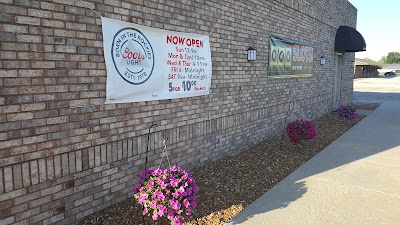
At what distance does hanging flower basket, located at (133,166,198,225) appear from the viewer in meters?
3.27

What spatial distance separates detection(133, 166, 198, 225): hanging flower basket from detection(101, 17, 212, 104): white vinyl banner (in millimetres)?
1236

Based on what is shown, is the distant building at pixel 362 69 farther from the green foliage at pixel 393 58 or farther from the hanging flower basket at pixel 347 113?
the green foliage at pixel 393 58

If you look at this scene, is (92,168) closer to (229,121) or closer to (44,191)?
(44,191)

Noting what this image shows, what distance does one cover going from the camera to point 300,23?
929 centimetres

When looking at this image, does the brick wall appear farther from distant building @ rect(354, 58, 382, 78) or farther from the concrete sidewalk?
distant building @ rect(354, 58, 382, 78)

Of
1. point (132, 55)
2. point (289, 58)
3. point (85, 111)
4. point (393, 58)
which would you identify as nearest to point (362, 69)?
point (289, 58)

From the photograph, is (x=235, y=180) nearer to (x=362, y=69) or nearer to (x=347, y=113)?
(x=347, y=113)

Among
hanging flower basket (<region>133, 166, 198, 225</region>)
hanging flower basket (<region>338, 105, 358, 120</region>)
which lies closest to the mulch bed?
hanging flower basket (<region>133, 166, 198, 225</region>)

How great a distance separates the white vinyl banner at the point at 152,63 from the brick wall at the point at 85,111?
0.11m

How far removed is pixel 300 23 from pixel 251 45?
3.11m

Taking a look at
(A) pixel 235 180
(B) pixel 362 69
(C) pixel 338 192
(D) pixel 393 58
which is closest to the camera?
(C) pixel 338 192

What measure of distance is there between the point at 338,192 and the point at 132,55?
11.9ft

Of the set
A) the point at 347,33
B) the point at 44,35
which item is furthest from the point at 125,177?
the point at 347,33

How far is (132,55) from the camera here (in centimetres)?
427
